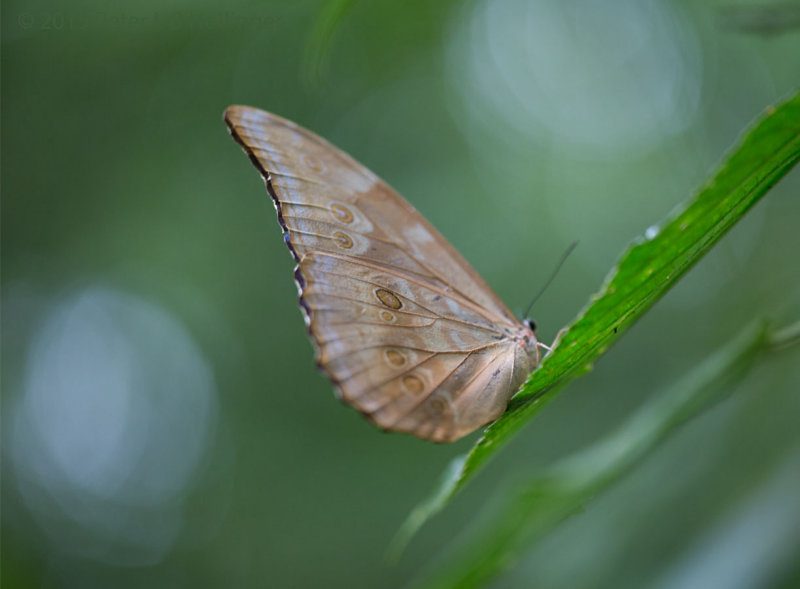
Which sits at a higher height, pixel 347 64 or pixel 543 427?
pixel 347 64

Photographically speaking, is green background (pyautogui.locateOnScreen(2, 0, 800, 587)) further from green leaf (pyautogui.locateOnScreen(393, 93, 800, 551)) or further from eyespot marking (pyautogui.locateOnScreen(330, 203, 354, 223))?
green leaf (pyautogui.locateOnScreen(393, 93, 800, 551))

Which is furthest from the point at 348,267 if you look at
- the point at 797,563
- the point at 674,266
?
Result: the point at 797,563

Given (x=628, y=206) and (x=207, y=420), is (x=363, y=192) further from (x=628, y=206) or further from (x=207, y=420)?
(x=207, y=420)

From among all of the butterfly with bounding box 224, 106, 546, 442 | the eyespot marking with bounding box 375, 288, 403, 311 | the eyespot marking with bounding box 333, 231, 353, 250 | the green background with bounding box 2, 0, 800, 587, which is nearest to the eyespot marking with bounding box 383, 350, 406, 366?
the butterfly with bounding box 224, 106, 546, 442

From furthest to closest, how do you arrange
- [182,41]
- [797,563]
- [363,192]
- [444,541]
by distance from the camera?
[444,541], [182,41], [363,192], [797,563]

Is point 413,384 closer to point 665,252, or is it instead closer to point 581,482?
point 581,482

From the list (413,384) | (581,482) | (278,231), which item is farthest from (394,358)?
(278,231)
